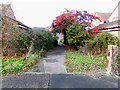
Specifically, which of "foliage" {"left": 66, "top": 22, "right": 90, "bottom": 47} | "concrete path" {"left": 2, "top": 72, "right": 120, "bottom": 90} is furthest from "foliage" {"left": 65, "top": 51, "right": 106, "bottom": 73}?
"foliage" {"left": 66, "top": 22, "right": 90, "bottom": 47}

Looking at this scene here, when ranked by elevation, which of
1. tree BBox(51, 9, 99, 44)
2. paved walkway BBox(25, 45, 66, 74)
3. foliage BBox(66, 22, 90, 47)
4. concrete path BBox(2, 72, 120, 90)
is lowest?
concrete path BBox(2, 72, 120, 90)

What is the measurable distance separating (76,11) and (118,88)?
8557 mm

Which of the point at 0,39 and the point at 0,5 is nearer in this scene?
the point at 0,39

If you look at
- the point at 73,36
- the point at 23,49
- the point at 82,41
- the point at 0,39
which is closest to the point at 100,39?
the point at 82,41

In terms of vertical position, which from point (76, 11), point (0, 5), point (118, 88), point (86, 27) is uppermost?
point (76, 11)

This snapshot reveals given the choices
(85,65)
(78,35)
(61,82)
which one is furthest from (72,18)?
(61,82)

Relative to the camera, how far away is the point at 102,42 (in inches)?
235

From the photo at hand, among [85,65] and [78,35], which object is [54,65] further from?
[78,35]

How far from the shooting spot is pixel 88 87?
7.90ft

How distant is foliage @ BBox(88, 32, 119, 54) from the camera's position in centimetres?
566

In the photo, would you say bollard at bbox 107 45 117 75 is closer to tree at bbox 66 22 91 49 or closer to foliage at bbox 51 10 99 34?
tree at bbox 66 22 91 49

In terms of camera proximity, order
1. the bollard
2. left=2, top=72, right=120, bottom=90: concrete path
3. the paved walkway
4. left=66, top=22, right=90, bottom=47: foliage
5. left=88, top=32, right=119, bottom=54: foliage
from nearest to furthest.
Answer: left=2, top=72, right=120, bottom=90: concrete path < the bollard < the paved walkway < left=88, top=32, right=119, bottom=54: foliage < left=66, top=22, right=90, bottom=47: foliage

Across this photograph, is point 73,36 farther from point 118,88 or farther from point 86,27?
point 118,88

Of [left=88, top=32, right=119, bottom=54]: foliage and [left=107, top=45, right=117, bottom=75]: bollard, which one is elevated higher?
Answer: [left=88, top=32, right=119, bottom=54]: foliage
